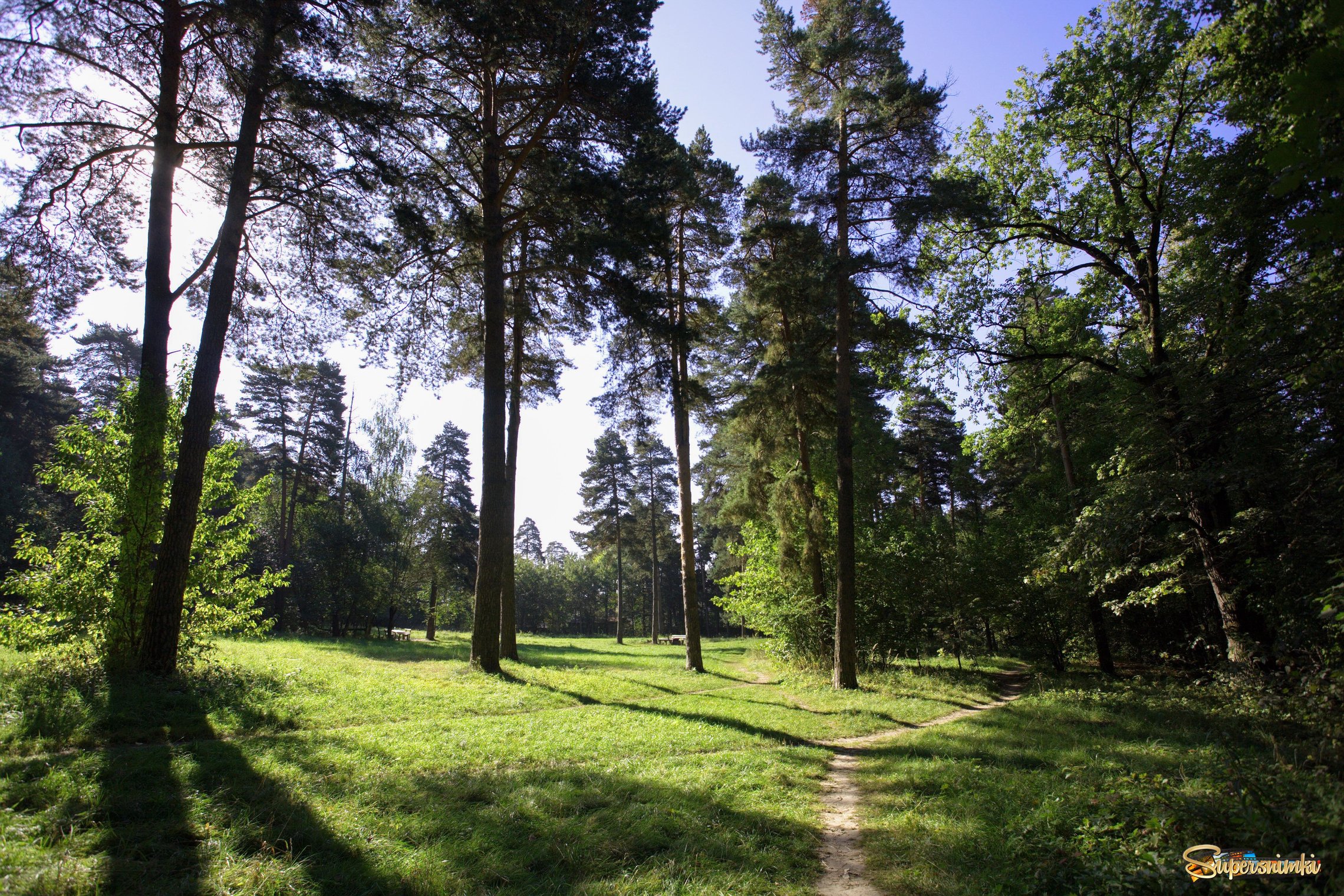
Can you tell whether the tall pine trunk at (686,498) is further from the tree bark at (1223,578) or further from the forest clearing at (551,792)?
Answer: the tree bark at (1223,578)

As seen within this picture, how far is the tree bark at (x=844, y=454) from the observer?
13.0 m

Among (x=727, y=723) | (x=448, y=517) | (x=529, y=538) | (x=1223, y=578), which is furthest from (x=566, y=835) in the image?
(x=529, y=538)

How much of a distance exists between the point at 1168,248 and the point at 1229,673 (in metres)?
8.43

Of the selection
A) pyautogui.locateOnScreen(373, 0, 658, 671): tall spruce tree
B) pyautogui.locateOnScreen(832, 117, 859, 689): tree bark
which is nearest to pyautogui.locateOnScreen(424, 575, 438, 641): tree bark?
pyautogui.locateOnScreen(373, 0, 658, 671): tall spruce tree

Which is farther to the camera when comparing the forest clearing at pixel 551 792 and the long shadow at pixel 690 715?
the long shadow at pixel 690 715

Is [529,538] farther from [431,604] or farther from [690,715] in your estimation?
[690,715]

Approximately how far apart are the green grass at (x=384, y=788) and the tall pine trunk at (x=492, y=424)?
2.06 m

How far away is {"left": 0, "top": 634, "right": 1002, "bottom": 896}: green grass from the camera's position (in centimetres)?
367

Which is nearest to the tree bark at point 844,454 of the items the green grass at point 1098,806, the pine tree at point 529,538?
the green grass at point 1098,806

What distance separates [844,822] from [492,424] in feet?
33.4

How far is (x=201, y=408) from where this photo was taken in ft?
29.7

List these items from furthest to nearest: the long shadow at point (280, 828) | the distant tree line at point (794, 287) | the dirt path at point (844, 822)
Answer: the distant tree line at point (794, 287), the dirt path at point (844, 822), the long shadow at point (280, 828)

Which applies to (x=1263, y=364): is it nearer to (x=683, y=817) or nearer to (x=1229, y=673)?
(x=1229, y=673)

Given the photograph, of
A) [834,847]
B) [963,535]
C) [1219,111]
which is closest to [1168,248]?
[1219,111]
